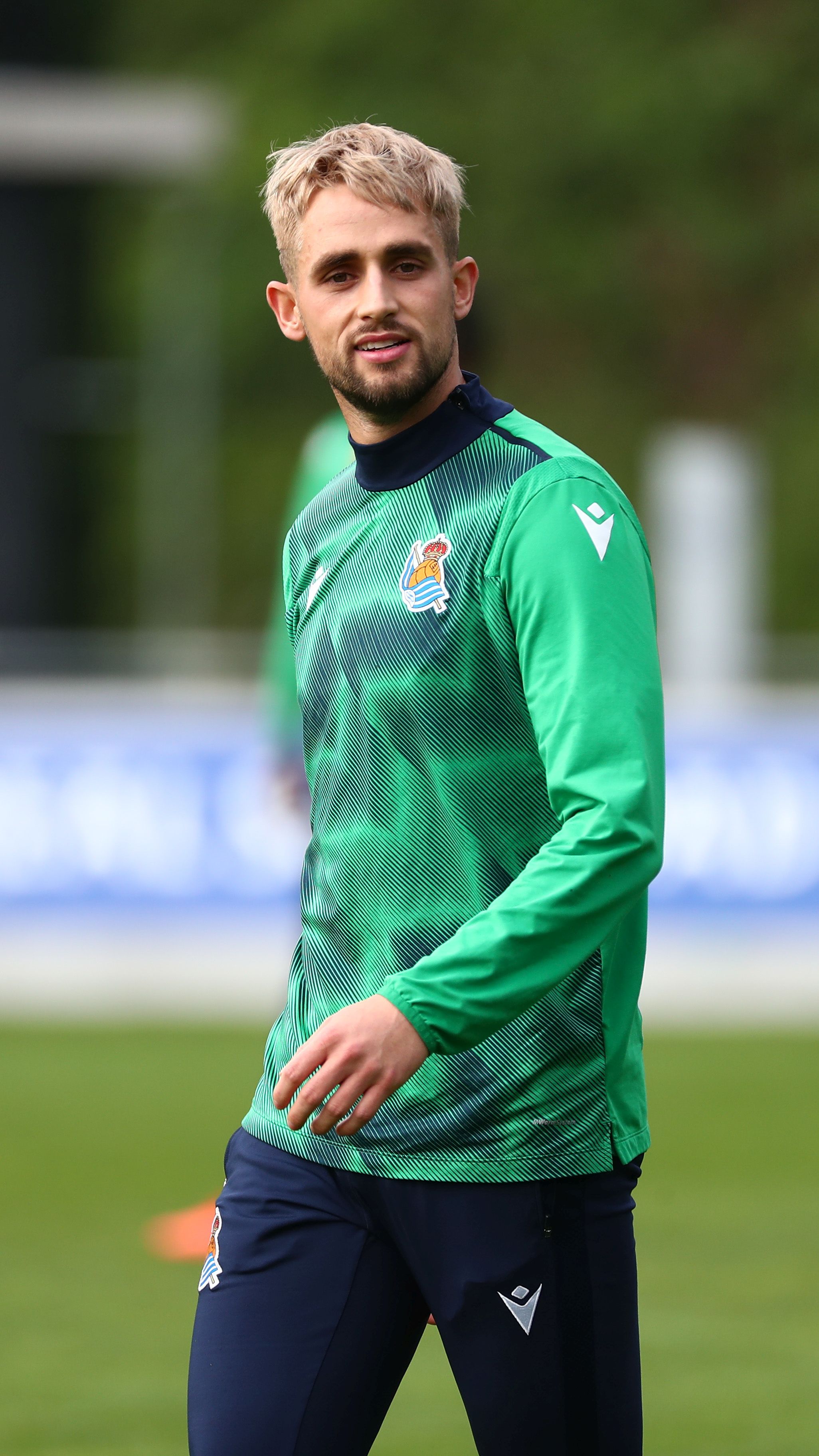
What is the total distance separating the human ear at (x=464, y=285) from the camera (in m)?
3.06

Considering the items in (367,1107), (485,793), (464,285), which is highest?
(464,285)

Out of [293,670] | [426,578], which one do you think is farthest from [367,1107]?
[293,670]

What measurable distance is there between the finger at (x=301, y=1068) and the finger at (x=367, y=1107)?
0.22 feet

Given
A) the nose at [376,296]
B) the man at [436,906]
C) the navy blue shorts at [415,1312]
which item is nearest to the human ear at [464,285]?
the man at [436,906]

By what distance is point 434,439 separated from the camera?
2986 mm

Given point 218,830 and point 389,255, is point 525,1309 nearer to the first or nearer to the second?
point 389,255

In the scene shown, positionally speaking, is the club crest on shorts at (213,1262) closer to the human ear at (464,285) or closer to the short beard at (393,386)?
the short beard at (393,386)

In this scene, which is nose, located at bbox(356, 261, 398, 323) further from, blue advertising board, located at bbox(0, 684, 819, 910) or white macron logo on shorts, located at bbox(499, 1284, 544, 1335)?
blue advertising board, located at bbox(0, 684, 819, 910)

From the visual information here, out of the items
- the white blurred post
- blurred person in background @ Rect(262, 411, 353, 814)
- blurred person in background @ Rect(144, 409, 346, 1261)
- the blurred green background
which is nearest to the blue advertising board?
the white blurred post

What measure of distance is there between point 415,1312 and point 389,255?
144cm

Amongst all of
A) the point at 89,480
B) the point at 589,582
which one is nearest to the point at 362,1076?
the point at 589,582

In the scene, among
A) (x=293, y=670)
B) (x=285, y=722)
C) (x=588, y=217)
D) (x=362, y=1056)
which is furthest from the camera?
(x=588, y=217)

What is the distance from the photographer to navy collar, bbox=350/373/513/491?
117 inches

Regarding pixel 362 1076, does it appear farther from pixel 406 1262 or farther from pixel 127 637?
pixel 127 637
